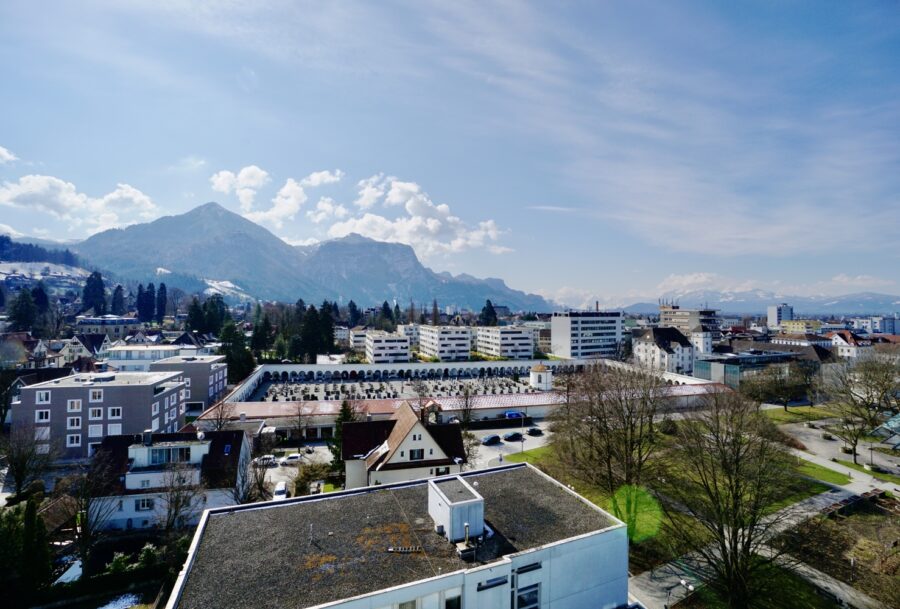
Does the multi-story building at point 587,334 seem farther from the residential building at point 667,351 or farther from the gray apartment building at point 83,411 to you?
the gray apartment building at point 83,411

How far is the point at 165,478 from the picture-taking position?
82.0 ft

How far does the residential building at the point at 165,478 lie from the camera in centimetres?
2448

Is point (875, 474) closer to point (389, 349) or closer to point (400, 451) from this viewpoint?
point (400, 451)

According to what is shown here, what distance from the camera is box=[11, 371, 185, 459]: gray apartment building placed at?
35.0 metres

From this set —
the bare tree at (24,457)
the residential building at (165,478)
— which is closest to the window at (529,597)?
the residential building at (165,478)

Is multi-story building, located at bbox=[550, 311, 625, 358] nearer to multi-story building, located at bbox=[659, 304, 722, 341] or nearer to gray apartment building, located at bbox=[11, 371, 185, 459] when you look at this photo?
multi-story building, located at bbox=[659, 304, 722, 341]

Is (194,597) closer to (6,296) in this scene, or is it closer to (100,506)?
(100,506)

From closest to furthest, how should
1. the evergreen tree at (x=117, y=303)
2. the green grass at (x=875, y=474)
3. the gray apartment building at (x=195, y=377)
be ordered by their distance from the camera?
1. the green grass at (x=875, y=474)
2. the gray apartment building at (x=195, y=377)
3. the evergreen tree at (x=117, y=303)

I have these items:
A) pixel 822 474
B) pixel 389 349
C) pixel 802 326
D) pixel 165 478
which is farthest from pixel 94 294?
pixel 802 326

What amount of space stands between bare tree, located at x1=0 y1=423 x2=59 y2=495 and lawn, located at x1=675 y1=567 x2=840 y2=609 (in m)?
37.3

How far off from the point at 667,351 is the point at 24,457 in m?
86.6

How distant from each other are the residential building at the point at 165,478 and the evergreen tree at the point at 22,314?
84717 mm

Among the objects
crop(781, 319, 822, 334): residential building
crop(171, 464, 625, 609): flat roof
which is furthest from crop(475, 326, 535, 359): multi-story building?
crop(781, 319, 822, 334): residential building

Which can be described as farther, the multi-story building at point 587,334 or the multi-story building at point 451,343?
the multi-story building at point 451,343
